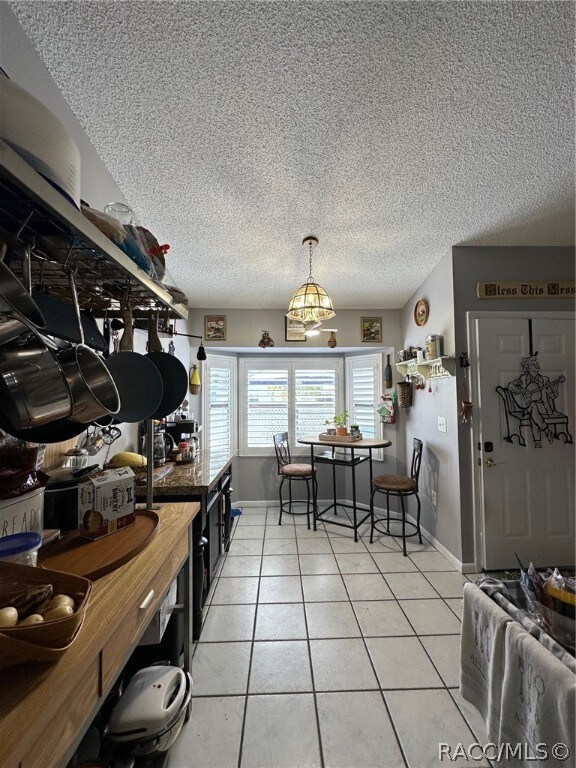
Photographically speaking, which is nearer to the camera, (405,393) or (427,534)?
(427,534)

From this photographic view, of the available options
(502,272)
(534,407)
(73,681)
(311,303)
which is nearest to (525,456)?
(534,407)

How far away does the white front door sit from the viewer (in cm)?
265

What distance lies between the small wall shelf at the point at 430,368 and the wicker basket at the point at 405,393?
0.13m

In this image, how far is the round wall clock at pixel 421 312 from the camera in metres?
3.28

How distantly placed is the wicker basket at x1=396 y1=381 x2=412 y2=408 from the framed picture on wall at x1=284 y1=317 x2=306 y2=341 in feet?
4.36

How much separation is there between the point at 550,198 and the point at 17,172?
10.0 feet

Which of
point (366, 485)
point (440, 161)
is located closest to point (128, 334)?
point (440, 161)

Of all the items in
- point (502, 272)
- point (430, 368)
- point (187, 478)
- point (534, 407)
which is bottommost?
point (187, 478)

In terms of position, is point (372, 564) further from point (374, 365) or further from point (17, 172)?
point (17, 172)

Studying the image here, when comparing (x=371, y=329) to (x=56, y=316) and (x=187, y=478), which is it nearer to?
(x=187, y=478)

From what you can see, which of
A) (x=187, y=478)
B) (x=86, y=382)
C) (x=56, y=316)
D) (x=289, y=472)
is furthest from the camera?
(x=289, y=472)

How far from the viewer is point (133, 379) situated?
1169mm

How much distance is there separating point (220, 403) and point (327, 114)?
3.32 meters

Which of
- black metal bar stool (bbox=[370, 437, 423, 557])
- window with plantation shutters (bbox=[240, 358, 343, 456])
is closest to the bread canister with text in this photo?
black metal bar stool (bbox=[370, 437, 423, 557])
